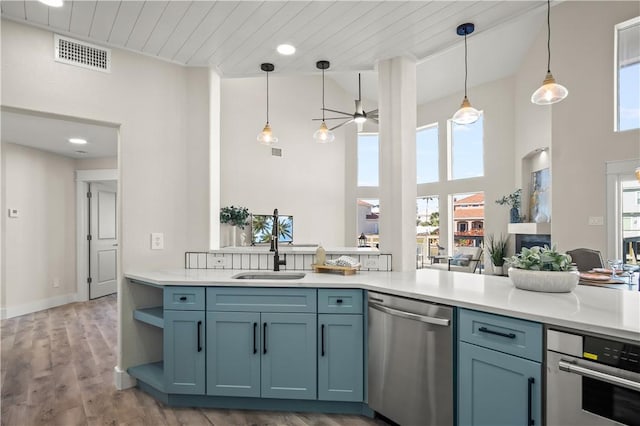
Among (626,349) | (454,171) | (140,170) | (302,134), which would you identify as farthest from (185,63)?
(454,171)

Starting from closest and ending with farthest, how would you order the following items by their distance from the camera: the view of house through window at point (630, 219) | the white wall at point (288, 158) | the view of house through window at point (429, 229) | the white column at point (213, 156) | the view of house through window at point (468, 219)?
1. the white column at point (213, 156)
2. the view of house through window at point (630, 219)
3. the white wall at point (288, 158)
4. the view of house through window at point (468, 219)
5. the view of house through window at point (429, 229)

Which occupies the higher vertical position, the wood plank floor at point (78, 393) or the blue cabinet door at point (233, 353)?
the blue cabinet door at point (233, 353)

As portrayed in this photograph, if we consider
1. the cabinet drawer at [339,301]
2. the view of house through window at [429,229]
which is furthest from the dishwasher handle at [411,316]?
the view of house through window at [429,229]

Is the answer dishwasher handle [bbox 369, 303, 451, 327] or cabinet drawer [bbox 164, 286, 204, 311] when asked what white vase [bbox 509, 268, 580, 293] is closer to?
dishwasher handle [bbox 369, 303, 451, 327]

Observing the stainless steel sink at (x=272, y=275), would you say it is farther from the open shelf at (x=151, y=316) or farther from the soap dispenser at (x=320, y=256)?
the open shelf at (x=151, y=316)

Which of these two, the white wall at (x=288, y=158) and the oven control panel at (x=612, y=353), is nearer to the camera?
the oven control panel at (x=612, y=353)

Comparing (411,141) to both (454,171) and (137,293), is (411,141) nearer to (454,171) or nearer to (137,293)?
(137,293)

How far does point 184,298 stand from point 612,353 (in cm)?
230

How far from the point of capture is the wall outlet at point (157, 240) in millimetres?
2938

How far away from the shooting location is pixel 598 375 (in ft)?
4.41

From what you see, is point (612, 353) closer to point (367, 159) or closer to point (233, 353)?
point (233, 353)

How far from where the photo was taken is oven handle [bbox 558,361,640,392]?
1.27 m

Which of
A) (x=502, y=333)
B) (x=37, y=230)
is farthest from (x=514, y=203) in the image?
(x=37, y=230)

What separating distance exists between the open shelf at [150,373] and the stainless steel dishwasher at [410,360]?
1493mm
